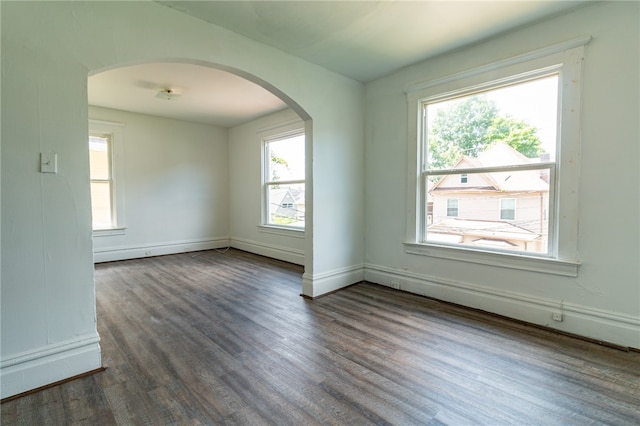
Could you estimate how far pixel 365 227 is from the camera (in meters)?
4.02

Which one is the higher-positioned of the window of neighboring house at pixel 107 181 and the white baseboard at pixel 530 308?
the window of neighboring house at pixel 107 181

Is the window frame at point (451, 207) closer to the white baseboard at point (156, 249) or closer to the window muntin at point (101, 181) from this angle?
the white baseboard at point (156, 249)

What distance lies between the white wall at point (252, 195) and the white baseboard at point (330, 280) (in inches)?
53.9

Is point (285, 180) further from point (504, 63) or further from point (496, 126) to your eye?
point (504, 63)

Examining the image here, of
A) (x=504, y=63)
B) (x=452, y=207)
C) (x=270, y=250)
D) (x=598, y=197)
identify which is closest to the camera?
(x=598, y=197)

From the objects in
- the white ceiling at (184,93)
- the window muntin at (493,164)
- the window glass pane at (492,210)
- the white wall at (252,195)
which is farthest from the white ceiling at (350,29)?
the white wall at (252,195)

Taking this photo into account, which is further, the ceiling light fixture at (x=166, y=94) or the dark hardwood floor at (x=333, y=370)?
the ceiling light fixture at (x=166, y=94)


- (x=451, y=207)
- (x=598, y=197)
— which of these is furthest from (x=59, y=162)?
(x=598, y=197)

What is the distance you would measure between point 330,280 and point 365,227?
88 cm

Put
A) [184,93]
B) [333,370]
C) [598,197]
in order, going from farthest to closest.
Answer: [184,93], [598,197], [333,370]

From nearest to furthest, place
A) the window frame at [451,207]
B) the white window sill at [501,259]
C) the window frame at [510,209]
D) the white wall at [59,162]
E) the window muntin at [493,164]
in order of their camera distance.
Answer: the white wall at [59,162] → the white window sill at [501,259] → the window muntin at [493,164] → the window frame at [510,209] → the window frame at [451,207]

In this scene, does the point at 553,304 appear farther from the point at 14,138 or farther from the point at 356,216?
the point at 14,138

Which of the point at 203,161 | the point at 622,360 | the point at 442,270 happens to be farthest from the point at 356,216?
the point at 203,161

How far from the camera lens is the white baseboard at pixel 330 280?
11.3ft
